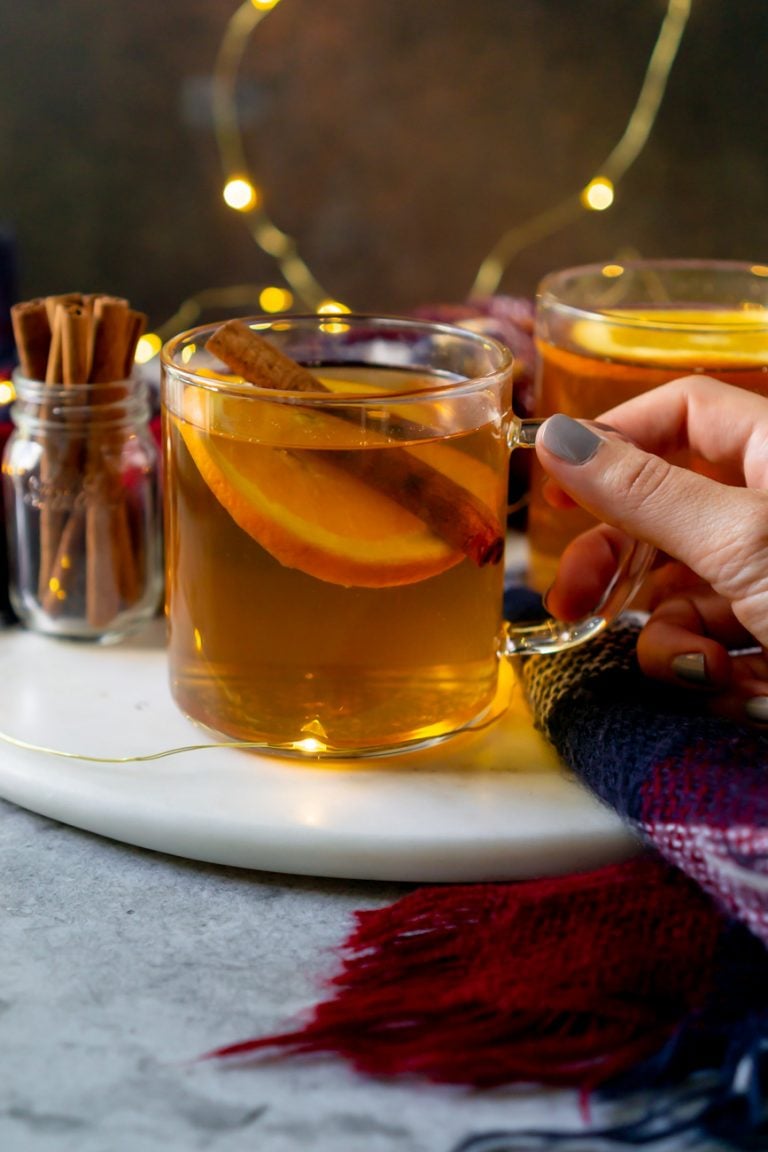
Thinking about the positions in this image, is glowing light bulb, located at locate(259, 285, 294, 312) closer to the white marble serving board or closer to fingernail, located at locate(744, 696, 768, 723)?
the white marble serving board

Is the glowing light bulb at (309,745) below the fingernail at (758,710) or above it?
below

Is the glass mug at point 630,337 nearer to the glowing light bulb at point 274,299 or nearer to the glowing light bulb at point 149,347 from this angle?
the glowing light bulb at point 149,347

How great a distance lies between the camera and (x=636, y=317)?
3.07ft

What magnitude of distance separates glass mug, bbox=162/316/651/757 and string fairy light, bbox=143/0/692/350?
0.84m

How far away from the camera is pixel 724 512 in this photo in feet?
2.31

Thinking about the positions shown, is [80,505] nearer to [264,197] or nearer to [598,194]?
[264,197]

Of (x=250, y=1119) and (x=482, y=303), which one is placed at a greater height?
(x=482, y=303)

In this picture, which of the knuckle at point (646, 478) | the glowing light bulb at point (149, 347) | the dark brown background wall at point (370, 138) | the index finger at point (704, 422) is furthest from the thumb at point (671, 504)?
the dark brown background wall at point (370, 138)

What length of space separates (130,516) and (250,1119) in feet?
1.55

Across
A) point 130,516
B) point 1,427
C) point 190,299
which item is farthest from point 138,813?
point 190,299

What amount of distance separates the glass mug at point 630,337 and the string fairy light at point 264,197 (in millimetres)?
669

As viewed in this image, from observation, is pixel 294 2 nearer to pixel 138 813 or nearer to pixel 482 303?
pixel 482 303

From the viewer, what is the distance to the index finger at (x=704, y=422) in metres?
0.82

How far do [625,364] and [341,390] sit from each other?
205 mm
